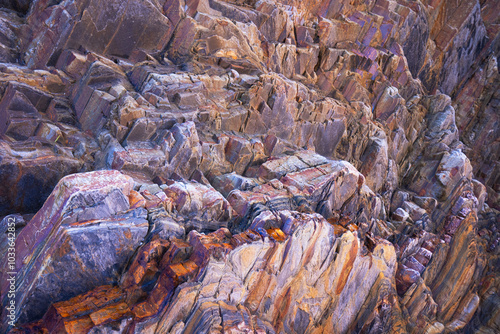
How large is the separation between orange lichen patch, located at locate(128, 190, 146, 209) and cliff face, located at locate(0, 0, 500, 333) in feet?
0.42

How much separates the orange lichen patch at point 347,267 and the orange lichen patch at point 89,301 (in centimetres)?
1189

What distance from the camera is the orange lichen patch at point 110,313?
510 inches

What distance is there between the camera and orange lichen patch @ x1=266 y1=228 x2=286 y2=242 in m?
17.5

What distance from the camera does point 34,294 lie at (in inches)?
532

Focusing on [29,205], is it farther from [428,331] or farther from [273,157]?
[428,331]

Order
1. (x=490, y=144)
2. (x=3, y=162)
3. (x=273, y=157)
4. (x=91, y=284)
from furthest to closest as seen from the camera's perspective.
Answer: (x=490, y=144), (x=273, y=157), (x=3, y=162), (x=91, y=284)

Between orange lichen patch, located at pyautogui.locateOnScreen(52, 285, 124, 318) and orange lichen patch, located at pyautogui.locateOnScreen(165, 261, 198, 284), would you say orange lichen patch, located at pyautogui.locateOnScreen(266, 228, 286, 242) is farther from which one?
orange lichen patch, located at pyautogui.locateOnScreen(52, 285, 124, 318)

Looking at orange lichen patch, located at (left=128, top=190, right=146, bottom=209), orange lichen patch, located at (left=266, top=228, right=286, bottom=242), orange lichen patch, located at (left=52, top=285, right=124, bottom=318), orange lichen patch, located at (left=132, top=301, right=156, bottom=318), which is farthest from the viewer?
orange lichen patch, located at (left=266, top=228, right=286, bottom=242)

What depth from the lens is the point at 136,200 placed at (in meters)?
16.5

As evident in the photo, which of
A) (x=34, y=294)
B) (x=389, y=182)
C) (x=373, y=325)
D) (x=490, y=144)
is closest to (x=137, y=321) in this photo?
(x=34, y=294)

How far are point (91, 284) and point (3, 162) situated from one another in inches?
288

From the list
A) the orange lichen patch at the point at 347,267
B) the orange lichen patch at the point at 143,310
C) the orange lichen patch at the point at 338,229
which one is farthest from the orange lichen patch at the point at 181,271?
the orange lichen patch at the point at 347,267

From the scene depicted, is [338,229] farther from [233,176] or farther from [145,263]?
[145,263]

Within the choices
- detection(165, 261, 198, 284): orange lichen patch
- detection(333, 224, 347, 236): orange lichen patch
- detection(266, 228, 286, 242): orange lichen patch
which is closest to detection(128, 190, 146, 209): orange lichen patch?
detection(165, 261, 198, 284): orange lichen patch
